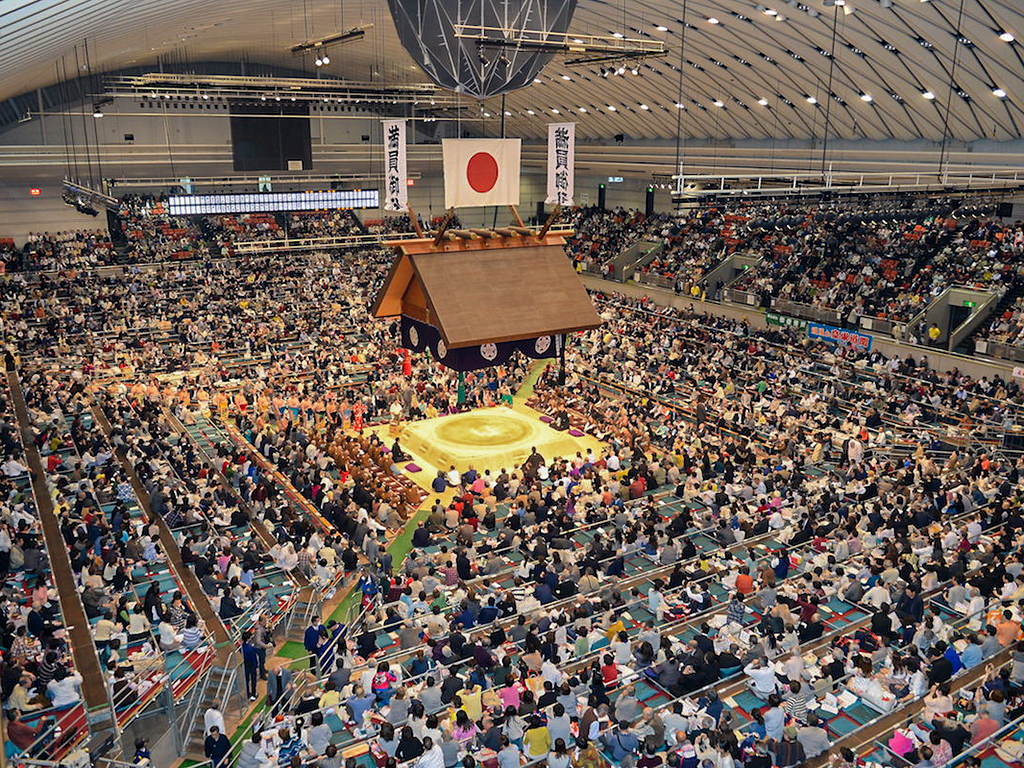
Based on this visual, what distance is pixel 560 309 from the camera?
22.0 meters

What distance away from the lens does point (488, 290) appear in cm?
2138

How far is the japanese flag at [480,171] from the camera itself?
2052 cm

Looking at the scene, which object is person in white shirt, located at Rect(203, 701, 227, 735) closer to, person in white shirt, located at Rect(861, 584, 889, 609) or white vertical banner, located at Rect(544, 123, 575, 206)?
person in white shirt, located at Rect(861, 584, 889, 609)

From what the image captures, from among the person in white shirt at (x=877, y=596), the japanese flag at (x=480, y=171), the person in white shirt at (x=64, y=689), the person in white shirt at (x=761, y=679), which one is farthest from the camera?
the japanese flag at (x=480, y=171)

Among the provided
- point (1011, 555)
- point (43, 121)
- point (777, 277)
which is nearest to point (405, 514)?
point (1011, 555)

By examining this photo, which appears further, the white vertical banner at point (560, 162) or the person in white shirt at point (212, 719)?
the white vertical banner at point (560, 162)

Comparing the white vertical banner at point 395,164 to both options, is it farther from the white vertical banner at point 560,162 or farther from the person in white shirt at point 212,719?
the person in white shirt at point 212,719

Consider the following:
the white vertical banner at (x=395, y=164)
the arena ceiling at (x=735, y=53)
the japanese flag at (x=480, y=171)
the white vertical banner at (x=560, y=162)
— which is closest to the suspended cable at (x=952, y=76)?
the arena ceiling at (x=735, y=53)

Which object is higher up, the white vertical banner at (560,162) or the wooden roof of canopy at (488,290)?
the white vertical banner at (560,162)

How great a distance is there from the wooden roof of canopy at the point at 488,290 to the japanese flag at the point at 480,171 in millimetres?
1131

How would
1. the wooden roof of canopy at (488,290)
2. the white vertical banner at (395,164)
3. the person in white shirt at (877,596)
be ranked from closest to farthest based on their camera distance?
the person in white shirt at (877,596) → the wooden roof of canopy at (488,290) → the white vertical banner at (395,164)

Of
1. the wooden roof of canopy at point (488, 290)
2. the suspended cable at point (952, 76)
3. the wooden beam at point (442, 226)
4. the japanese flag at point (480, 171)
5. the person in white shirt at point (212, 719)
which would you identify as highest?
the suspended cable at point (952, 76)

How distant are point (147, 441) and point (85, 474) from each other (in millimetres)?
2748

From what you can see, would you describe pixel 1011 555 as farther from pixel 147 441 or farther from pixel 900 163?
pixel 147 441
